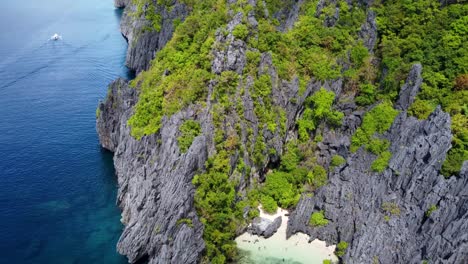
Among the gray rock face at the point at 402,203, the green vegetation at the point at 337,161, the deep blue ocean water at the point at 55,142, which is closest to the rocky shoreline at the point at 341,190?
the gray rock face at the point at 402,203

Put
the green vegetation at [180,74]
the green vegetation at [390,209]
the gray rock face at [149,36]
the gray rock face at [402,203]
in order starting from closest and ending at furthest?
the gray rock face at [402,203], the green vegetation at [390,209], the green vegetation at [180,74], the gray rock face at [149,36]

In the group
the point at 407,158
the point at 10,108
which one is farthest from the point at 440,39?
the point at 10,108

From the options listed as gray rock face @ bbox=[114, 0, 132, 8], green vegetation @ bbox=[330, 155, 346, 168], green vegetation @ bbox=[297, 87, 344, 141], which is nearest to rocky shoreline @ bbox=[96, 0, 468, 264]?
green vegetation @ bbox=[330, 155, 346, 168]

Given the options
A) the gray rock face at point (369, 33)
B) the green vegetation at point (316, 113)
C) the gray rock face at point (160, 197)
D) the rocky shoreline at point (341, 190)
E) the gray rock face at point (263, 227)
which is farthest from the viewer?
the gray rock face at point (369, 33)

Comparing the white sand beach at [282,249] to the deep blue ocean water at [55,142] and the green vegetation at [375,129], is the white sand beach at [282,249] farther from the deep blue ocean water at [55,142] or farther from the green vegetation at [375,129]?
the deep blue ocean water at [55,142]

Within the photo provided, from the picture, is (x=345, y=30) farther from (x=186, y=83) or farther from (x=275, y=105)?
(x=186, y=83)

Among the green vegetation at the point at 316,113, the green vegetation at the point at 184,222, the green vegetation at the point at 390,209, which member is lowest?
the green vegetation at the point at 184,222

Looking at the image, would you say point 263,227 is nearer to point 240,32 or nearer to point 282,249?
point 282,249
